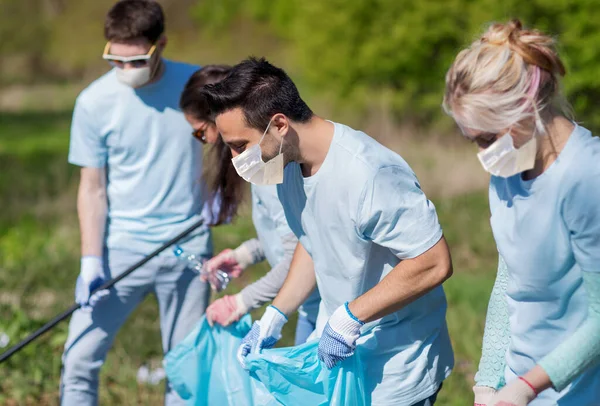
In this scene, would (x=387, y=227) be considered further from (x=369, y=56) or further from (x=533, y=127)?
(x=369, y=56)

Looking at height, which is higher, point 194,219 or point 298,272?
point 298,272

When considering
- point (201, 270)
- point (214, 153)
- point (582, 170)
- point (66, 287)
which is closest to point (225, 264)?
point (201, 270)

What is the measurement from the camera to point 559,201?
2186mm

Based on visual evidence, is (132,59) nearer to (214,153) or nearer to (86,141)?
(86,141)

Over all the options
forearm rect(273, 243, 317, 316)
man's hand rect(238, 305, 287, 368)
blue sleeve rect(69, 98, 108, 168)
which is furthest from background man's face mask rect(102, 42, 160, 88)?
man's hand rect(238, 305, 287, 368)

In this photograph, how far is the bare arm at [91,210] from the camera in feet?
12.6

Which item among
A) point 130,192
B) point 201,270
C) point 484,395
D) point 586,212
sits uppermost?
point 586,212

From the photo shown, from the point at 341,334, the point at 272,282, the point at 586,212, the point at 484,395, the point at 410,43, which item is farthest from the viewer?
the point at 410,43

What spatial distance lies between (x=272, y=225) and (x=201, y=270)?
53 cm

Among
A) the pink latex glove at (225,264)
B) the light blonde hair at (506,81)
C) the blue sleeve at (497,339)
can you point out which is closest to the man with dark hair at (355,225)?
the blue sleeve at (497,339)

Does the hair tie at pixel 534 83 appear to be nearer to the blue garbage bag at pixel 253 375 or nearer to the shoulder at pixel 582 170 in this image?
the shoulder at pixel 582 170

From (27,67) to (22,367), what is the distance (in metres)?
30.2

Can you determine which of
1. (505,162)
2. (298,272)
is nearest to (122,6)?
(298,272)

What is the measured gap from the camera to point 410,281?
98.7 inches
